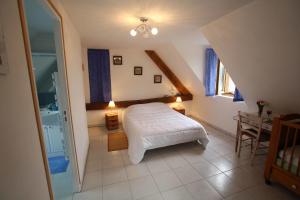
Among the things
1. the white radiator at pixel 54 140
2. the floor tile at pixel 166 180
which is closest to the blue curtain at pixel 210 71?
the floor tile at pixel 166 180

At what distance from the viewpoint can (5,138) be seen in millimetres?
636

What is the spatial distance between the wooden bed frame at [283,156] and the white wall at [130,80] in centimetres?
336

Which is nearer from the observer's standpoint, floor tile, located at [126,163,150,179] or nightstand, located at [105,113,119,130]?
floor tile, located at [126,163,150,179]

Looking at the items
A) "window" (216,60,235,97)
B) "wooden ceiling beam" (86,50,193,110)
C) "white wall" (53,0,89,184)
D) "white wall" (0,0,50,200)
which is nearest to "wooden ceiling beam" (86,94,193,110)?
"wooden ceiling beam" (86,50,193,110)

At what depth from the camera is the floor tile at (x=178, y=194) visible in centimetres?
183

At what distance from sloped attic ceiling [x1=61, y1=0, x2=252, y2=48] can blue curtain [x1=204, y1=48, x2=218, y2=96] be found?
4.60 ft

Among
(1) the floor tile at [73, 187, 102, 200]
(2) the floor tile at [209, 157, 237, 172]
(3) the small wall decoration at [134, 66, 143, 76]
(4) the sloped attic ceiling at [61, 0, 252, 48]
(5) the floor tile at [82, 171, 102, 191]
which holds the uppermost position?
(4) the sloped attic ceiling at [61, 0, 252, 48]

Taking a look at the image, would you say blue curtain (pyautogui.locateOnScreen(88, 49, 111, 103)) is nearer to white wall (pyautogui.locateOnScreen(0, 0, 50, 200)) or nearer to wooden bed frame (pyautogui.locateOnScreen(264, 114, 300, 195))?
white wall (pyautogui.locateOnScreen(0, 0, 50, 200))

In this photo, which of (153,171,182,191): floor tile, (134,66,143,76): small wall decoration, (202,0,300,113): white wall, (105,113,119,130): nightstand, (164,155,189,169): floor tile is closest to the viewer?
(202,0,300,113): white wall

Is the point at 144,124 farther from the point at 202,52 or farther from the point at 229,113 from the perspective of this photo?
the point at 202,52

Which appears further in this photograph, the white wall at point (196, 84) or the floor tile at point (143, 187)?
the white wall at point (196, 84)

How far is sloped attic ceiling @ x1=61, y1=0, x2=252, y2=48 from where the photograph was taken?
5.09ft

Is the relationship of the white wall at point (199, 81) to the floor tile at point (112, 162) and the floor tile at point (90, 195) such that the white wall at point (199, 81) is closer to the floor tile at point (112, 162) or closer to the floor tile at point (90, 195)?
the floor tile at point (112, 162)

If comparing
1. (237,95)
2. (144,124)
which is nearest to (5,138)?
(144,124)
